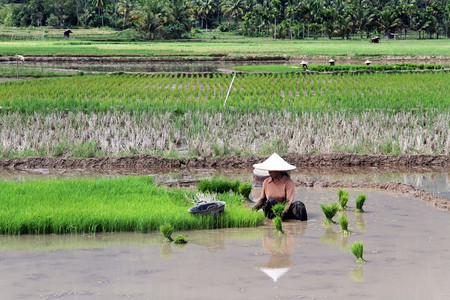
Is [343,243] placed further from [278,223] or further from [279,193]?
[279,193]

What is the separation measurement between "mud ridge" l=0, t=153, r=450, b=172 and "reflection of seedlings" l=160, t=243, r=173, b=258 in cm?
459

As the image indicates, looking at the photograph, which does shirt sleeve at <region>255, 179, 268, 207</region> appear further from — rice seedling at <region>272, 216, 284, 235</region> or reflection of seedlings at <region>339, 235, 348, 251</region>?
reflection of seedlings at <region>339, 235, 348, 251</region>

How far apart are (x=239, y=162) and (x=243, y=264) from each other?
5.23 metres

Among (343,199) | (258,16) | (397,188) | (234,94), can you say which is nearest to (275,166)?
(343,199)

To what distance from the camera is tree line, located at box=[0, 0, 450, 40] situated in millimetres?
61562

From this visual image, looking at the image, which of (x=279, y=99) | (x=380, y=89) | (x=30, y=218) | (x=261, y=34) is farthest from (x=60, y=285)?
(x=261, y=34)

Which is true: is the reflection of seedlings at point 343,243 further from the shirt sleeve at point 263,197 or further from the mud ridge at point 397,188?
the mud ridge at point 397,188

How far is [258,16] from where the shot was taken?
7325cm

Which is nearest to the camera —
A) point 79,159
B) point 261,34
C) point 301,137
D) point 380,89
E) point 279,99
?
point 79,159

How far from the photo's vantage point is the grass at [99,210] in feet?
21.5

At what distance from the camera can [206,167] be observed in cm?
1088

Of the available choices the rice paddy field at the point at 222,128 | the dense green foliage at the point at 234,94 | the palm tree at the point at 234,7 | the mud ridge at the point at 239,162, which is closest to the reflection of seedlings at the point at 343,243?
the mud ridge at the point at 239,162

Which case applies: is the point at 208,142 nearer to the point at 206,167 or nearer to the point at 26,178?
the point at 206,167

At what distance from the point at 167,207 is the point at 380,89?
13998mm
